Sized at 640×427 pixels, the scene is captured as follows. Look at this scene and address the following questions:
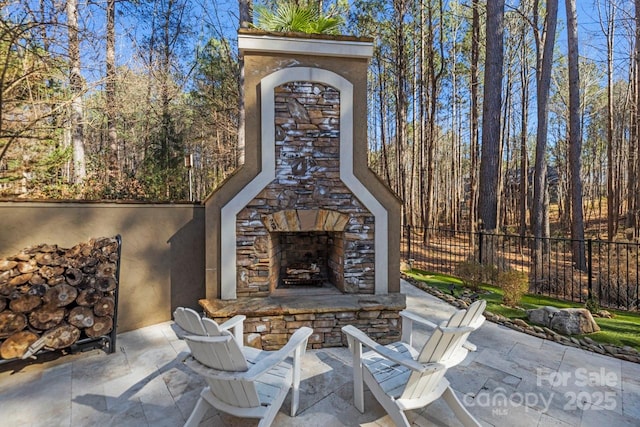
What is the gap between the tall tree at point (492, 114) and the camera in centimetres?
727

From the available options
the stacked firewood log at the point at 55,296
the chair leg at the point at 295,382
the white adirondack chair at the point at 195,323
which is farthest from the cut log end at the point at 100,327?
the chair leg at the point at 295,382

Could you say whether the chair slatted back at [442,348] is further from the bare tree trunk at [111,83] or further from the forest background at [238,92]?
the bare tree trunk at [111,83]

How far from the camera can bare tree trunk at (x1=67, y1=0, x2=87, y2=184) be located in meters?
4.95

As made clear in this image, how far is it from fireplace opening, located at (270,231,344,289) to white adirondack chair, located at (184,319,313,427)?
1.93m

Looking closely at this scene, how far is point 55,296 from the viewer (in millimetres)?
2947

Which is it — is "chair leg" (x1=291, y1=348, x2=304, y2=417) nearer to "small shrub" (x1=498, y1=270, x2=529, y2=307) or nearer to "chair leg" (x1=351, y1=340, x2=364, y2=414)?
"chair leg" (x1=351, y1=340, x2=364, y2=414)

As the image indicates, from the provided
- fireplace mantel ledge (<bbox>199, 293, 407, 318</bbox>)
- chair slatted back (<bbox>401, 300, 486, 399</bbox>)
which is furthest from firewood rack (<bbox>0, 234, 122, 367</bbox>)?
chair slatted back (<bbox>401, 300, 486, 399</bbox>)

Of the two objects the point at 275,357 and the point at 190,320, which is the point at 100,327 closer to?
the point at 190,320

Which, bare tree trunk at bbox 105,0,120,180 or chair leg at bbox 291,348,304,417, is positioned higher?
bare tree trunk at bbox 105,0,120,180

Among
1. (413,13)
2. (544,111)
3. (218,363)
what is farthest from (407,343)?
(413,13)

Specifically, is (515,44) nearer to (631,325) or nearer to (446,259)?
(446,259)

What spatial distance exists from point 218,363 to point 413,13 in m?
12.8

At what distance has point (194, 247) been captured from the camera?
4.18 meters

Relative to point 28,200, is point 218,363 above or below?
below
